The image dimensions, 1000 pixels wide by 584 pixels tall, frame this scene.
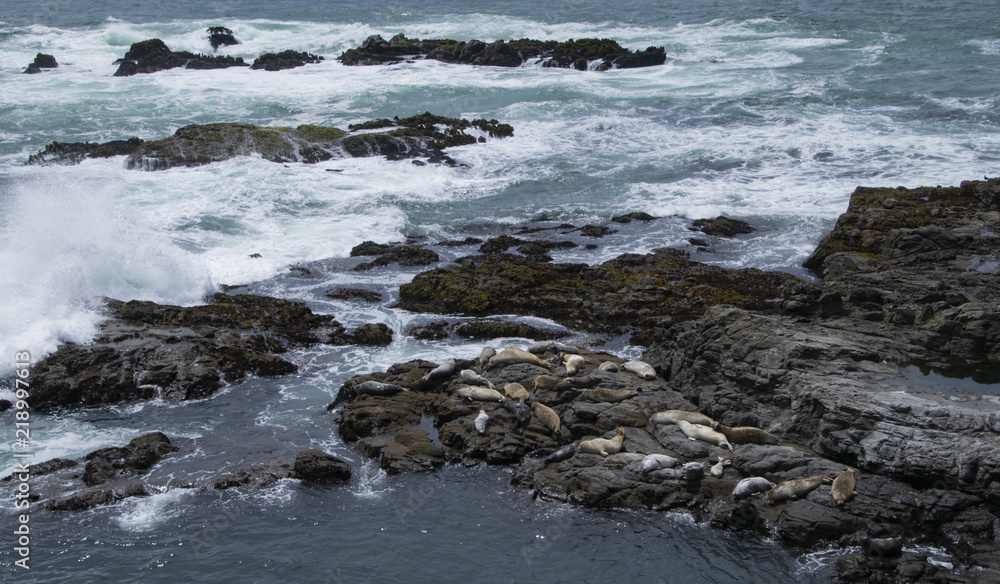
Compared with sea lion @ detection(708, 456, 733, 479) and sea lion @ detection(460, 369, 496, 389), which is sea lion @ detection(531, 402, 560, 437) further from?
sea lion @ detection(708, 456, 733, 479)

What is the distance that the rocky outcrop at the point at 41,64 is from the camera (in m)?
44.0

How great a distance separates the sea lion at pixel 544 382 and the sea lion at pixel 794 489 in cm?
423

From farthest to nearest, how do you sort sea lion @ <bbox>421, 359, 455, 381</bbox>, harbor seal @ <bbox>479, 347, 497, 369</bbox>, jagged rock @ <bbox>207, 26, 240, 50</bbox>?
jagged rock @ <bbox>207, 26, 240, 50</bbox> → harbor seal @ <bbox>479, 347, 497, 369</bbox> → sea lion @ <bbox>421, 359, 455, 381</bbox>

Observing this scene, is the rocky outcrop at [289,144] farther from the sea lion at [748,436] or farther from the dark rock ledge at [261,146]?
the sea lion at [748,436]

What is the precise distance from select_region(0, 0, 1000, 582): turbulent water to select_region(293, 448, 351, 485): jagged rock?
0.25 meters

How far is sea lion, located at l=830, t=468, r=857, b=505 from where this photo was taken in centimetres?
948

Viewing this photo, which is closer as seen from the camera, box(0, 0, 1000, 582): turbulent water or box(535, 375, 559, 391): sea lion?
box(0, 0, 1000, 582): turbulent water

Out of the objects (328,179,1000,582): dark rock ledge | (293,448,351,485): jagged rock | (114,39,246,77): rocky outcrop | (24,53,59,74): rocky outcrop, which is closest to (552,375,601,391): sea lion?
(328,179,1000,582): dark rock ledge

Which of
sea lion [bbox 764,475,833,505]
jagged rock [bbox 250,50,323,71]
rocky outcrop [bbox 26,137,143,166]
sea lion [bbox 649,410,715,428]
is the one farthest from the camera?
jagged rock [bbox 250,50,323,71]

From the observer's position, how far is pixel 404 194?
25703mm

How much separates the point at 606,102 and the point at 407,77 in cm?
1232

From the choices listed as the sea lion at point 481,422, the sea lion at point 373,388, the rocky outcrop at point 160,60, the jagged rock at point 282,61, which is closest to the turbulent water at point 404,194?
the sea lion at point 481,422

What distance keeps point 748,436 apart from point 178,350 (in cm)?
1057

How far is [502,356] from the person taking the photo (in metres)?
14.0
